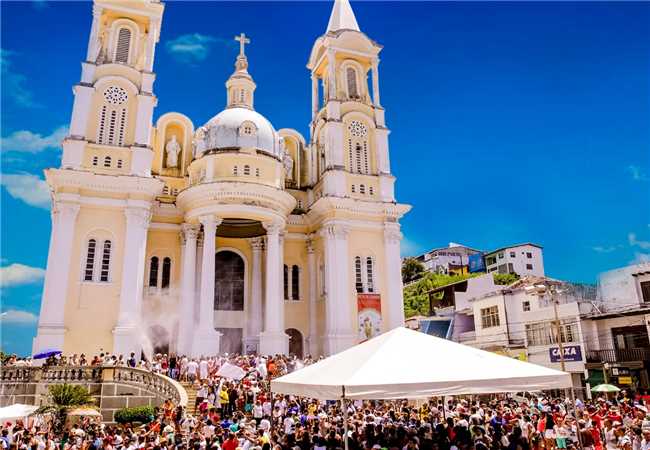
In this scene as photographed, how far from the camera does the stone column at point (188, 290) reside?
30312mm

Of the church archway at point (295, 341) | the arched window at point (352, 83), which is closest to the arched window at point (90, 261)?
the church archway at point (295, 341)

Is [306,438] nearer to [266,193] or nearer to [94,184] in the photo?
[266,193]

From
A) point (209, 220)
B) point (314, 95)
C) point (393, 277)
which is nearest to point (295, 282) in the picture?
point (393, 277)

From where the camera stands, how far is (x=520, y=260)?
75.8m

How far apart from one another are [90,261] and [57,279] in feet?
6.69

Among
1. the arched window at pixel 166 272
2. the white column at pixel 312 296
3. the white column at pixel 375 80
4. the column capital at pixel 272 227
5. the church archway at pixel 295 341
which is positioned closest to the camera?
the column capital at pixel 272 227

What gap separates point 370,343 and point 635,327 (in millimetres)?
25456

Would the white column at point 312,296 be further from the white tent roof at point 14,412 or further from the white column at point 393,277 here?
the white tent roof at point 14,412

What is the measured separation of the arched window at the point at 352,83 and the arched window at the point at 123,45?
15.6 meters

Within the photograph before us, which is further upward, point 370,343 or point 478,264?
point 478,264

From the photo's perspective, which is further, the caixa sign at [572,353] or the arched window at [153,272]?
the arched window at [153,272]

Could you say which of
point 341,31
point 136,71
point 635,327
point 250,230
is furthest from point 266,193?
point 635,327

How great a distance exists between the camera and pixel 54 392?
18.0 meters

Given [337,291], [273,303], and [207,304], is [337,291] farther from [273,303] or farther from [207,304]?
[207,304]
